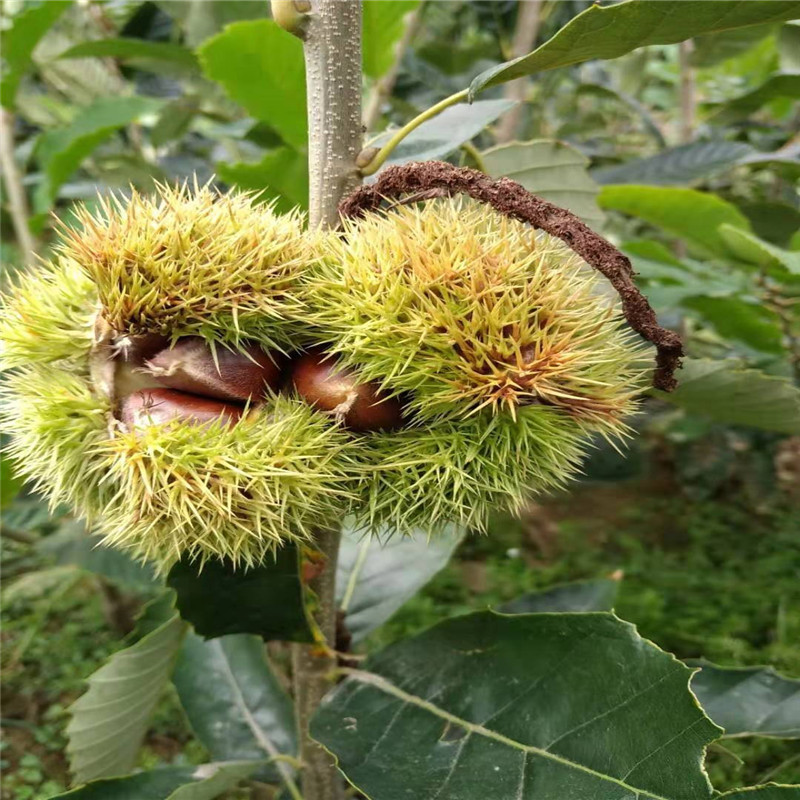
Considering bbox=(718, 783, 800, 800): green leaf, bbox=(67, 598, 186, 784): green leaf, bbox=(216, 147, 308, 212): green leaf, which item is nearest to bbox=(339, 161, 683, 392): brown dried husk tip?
bbox=(718, 783, 800, 800): green leaf

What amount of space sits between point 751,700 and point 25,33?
63.1 inches

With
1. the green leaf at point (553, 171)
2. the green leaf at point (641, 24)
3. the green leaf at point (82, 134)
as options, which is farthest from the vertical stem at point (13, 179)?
the green leaf at point (641, 24)

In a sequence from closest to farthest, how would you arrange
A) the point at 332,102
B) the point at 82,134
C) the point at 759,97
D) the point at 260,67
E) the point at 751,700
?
the point at 332,102, the point at 751,700, the point at 260,67, the point at 82,134, the point at 759,97

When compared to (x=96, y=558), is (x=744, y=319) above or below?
above

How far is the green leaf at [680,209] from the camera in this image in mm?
1265

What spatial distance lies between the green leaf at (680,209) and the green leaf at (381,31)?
410mm

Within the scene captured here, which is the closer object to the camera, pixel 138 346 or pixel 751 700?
pixel 138 346

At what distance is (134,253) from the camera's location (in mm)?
614

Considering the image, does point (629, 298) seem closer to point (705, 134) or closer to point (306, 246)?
point (306, 246)

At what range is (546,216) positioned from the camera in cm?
62

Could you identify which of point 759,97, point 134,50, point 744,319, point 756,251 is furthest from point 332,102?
point 759,97

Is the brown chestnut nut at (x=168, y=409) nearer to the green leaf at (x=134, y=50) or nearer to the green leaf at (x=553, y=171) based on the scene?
the green leaf at (x=553, y=171)

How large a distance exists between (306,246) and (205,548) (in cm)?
28

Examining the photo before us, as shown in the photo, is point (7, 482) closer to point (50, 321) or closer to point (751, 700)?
point (50, 321)
